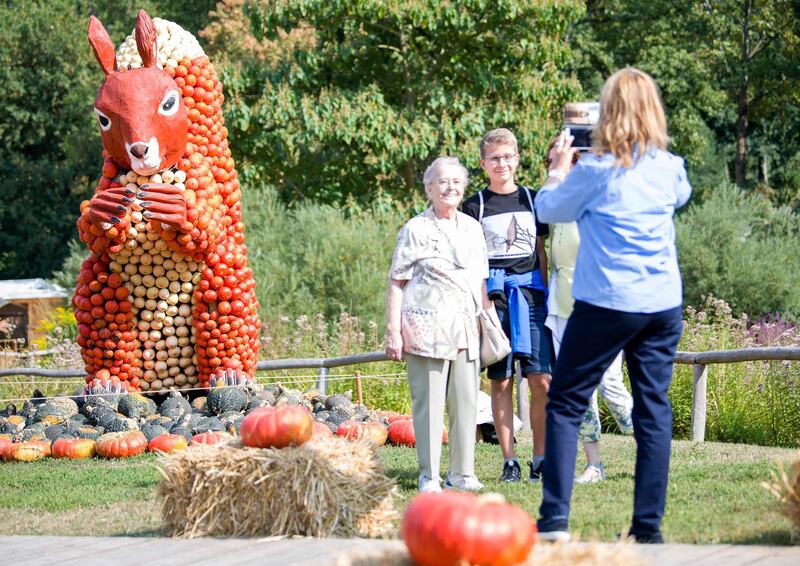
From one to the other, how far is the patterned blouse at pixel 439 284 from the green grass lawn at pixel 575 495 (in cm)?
81

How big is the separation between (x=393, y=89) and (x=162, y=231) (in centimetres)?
1230

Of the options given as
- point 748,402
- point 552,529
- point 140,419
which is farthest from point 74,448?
point 748,402

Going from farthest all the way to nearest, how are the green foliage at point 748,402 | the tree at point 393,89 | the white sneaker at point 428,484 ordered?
the tree at point 393,89 < the green foliage at point 748,402 < the white sneaker at point 428,484

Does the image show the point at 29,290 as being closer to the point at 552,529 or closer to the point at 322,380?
the point at 322,380

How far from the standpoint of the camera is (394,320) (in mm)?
5598

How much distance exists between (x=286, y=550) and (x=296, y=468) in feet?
1.57

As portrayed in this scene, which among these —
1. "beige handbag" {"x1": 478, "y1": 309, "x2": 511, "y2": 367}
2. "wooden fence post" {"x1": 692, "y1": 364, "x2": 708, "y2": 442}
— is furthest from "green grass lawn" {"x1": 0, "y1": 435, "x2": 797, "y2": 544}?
"beige handbag" {"x1": 478, "y1": 309, "x2": 511, "y2": 367}

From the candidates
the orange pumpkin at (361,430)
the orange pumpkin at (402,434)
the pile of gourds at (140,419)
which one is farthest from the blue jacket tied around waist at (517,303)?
the orange pumpkin at (402,434)

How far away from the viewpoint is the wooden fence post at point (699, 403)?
9.05 m

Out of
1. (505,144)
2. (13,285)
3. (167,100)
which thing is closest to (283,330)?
(167,100)

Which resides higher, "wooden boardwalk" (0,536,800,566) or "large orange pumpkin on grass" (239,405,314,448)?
"large orange pumpkin on grass" (239,405,314,448)

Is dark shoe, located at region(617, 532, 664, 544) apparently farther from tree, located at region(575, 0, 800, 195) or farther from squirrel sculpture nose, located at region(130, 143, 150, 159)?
tree, located at region(575, 0, 800, 195)

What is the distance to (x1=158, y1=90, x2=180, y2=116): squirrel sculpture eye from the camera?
866cm

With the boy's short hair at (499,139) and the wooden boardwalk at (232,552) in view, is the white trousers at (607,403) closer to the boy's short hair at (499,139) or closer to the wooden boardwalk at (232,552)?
the boy's short hair at (499,139)
